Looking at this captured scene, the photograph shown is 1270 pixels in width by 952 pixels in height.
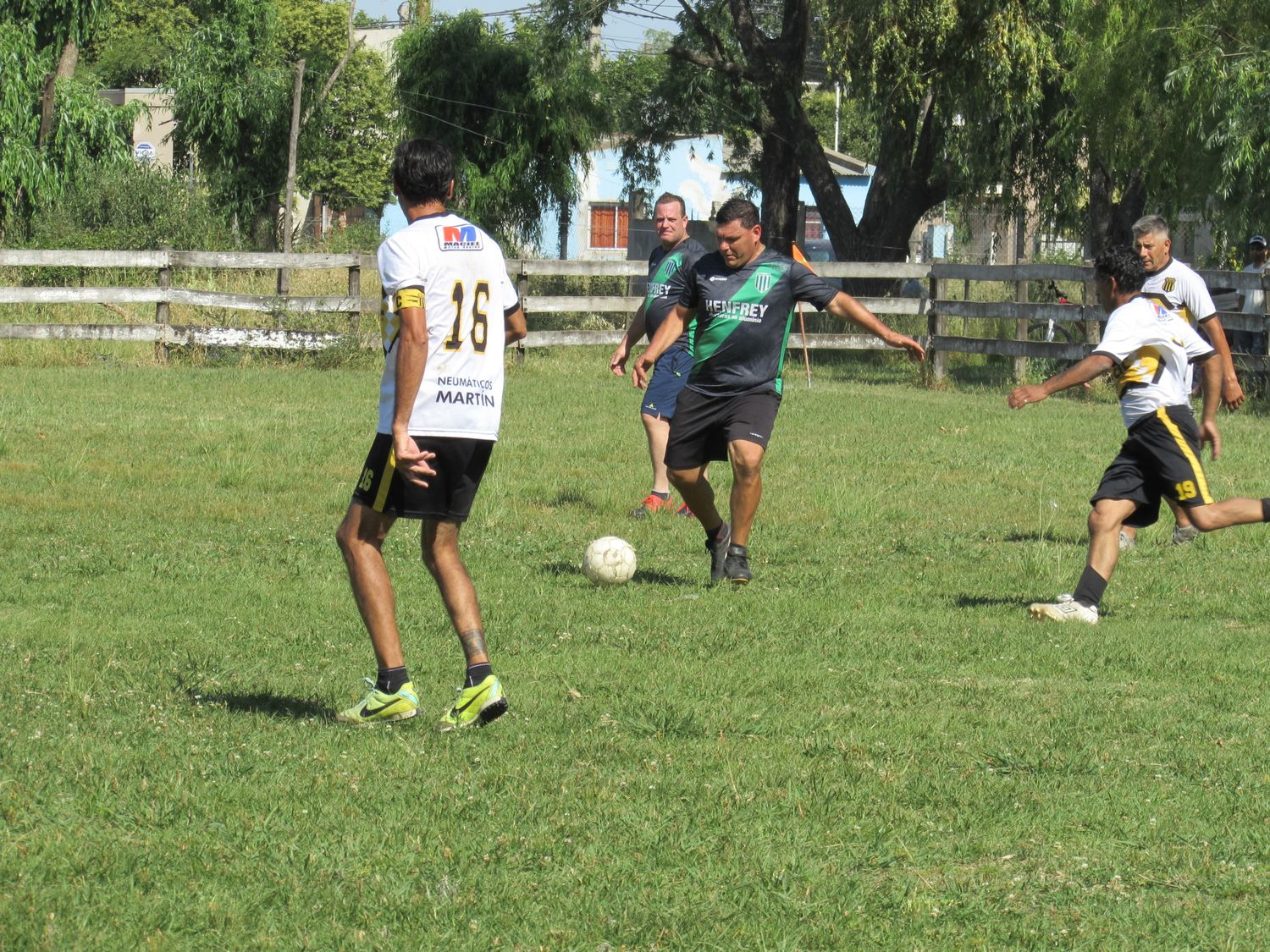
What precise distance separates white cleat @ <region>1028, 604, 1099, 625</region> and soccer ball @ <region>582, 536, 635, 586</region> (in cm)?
216

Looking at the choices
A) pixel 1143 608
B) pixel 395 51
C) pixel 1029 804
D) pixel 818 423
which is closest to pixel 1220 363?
pixel 1143 608

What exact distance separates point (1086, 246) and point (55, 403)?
2829 centimetres

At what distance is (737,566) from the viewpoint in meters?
9.05

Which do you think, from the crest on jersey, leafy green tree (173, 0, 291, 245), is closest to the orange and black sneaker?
the crest on jersey

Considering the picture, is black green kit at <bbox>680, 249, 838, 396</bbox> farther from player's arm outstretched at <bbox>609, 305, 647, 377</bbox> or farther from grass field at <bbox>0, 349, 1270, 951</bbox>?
grass field at <bbox>0, 349, 1270, 951</bbox>

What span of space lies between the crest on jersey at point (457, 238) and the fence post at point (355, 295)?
56.2 ft

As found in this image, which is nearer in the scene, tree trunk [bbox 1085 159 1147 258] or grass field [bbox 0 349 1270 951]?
grass field [bbox 0 349 1270 951]

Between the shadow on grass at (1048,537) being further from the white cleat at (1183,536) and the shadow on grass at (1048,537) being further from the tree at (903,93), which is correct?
the tree at (903,93)

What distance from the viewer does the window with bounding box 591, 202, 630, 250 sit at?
65.0m

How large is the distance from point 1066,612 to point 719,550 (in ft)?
6.77

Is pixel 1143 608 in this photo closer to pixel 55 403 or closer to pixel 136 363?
pixel 55 403

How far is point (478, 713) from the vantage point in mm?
5793

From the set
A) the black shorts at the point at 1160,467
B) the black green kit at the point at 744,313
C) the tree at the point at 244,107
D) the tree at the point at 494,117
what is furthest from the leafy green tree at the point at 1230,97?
the tree at the point at 244,107

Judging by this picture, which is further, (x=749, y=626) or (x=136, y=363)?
(x=136, y=363)
